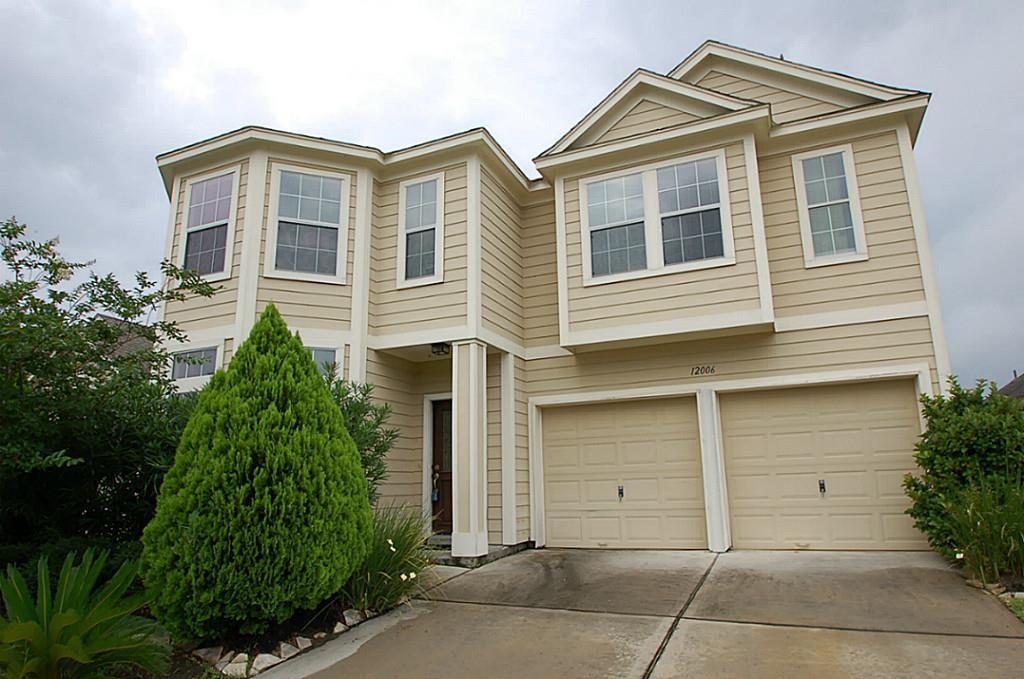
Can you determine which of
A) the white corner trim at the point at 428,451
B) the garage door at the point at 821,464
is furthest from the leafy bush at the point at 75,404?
the garage door at the point at 821,464

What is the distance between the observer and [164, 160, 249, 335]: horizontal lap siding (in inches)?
313

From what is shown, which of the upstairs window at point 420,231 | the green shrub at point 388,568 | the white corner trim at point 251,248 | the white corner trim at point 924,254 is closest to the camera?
the green shrub at point 388,568

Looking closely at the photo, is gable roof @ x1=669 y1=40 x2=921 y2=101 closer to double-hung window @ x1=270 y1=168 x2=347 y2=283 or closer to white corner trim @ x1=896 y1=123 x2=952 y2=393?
white corner trim @ x1=896 y1=123 x2=952 y2=393

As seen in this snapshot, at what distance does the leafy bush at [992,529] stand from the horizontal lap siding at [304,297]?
7.07 meters

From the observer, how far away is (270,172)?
8.31m

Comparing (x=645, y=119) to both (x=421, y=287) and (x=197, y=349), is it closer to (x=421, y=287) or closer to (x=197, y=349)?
(x=421, y=287)

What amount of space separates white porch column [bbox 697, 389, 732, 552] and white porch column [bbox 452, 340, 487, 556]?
2.81 metres

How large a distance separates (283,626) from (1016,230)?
22623 mm

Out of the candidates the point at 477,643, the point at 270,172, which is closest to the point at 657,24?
the point at 270,172

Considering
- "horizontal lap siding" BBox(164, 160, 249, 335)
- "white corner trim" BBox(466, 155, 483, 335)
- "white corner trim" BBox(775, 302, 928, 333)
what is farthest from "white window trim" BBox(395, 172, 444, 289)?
"white corner trim" BBox(775, 302, 928, 333)

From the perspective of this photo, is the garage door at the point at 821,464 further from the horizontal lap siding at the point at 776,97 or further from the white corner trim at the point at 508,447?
the horizontal lap siding at the point at 776,97

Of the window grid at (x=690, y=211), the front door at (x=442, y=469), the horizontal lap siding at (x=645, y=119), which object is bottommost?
the front door at (x=442, y=469)

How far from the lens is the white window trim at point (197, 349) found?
7.81 meters

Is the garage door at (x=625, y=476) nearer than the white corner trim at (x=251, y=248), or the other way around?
the white corner trim at (x=251, y=248)
